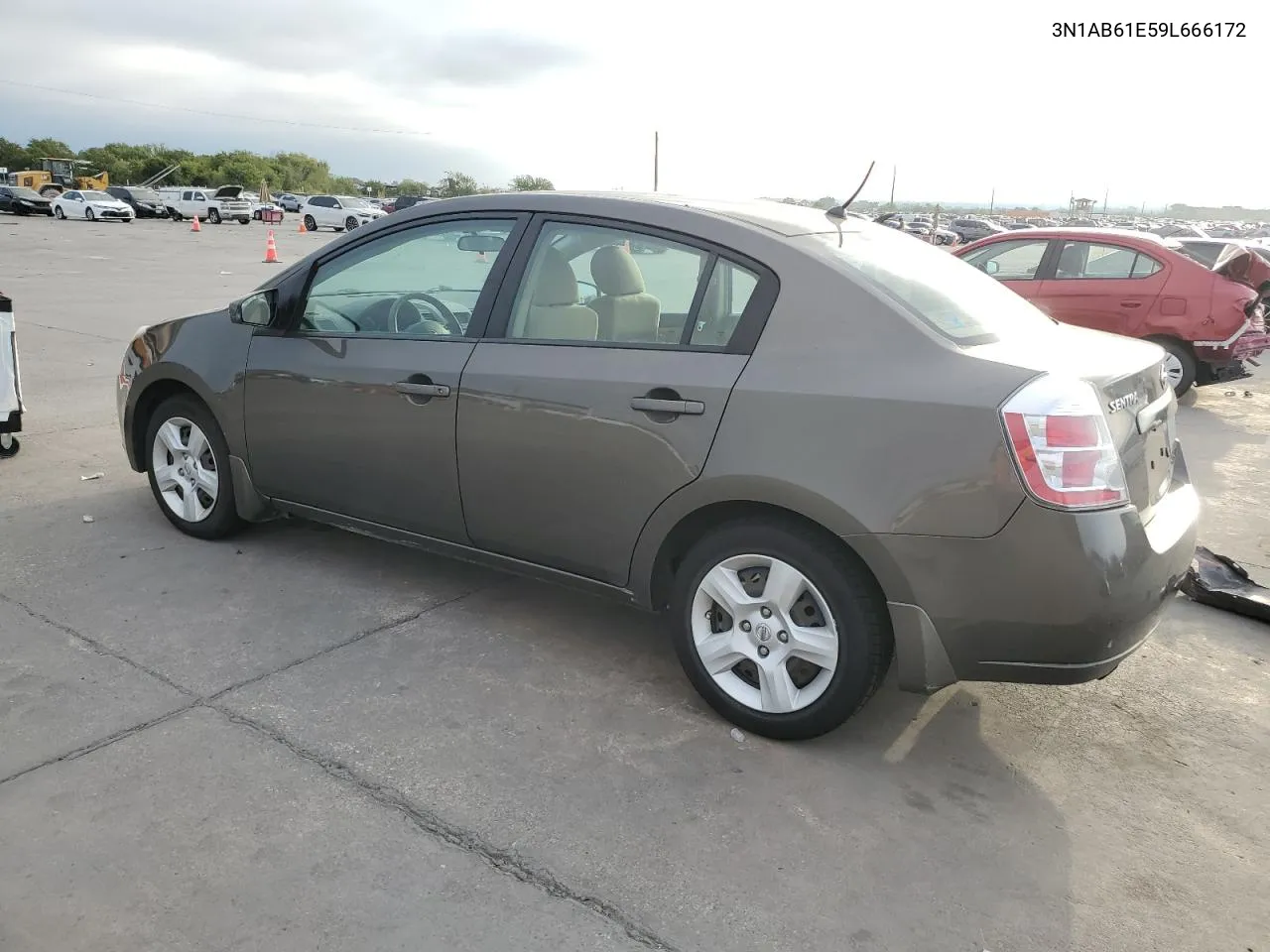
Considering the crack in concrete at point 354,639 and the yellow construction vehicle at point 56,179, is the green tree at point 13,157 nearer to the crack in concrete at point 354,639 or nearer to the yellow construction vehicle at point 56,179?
the yellow construction vehicle at point 56,179

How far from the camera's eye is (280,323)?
443 centimetres

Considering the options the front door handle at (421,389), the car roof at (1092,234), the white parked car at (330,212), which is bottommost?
the white parked car at (330,212)

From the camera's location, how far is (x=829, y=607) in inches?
119

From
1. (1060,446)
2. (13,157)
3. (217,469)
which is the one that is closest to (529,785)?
(1060,446)

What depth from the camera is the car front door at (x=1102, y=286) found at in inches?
369

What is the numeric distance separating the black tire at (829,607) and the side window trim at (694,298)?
1.96 feet

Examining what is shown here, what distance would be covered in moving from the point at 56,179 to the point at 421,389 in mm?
73457

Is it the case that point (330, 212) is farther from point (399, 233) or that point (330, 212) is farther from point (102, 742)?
point (102, 742)

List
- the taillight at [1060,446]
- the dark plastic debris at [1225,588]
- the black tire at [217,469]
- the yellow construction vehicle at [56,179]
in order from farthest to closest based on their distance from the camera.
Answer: the yellow construction vehicle at [56,179], the black tire at [217,469], the dark plastic debris at [1225,588], the taillight at [1060,446]

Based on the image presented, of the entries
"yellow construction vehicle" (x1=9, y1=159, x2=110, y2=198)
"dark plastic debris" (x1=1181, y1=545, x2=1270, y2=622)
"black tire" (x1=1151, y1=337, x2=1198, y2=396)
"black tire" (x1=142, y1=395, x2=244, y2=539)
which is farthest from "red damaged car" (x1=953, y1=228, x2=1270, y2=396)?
"yellow construction vehicle" (x1=9, y1=159, x2=110, y2=198)

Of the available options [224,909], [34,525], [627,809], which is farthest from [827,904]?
[34,525]

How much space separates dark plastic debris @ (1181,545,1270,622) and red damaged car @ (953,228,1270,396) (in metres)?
4.96

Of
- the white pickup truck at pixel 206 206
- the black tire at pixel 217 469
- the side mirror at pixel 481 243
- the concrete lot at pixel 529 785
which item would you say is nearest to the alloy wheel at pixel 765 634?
the concrete lot at pixel 529 785

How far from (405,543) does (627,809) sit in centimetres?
171
